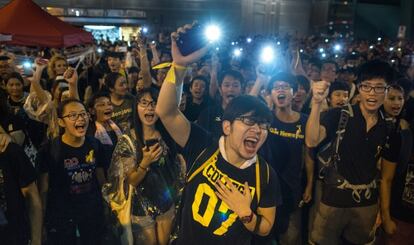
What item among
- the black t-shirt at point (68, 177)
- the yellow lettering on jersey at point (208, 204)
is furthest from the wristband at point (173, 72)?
the black t-shirt at point (68, 177)

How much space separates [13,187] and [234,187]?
1730mm

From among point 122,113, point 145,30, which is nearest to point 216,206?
point 122,113

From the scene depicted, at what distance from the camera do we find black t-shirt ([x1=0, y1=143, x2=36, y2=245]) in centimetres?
289

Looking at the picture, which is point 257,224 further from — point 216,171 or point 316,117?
point 316,117

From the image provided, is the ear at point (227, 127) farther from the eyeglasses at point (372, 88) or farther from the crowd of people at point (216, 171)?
the eyeglasses at point (372, 88)

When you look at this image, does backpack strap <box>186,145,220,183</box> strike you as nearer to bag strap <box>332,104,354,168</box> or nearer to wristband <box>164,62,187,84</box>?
wristband <box>164,62,187,84</box>

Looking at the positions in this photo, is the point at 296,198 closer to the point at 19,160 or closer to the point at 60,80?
the point at 19,160

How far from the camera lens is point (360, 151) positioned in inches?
131

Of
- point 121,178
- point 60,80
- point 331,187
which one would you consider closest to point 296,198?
point 331,187

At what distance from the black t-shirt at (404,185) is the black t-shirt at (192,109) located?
9.13 ft

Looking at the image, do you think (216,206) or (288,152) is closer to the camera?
(216,206)

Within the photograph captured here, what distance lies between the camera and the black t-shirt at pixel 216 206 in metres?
2.35

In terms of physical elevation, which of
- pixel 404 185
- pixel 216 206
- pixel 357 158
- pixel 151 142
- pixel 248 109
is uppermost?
pixel 248 109

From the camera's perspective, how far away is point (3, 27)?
6.96 m
